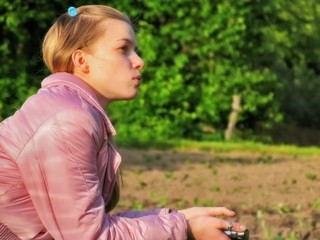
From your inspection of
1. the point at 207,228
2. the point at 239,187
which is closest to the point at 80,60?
the point at 207,228

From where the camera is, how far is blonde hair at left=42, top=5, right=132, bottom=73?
3.34 meters

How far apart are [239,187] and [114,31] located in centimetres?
1017

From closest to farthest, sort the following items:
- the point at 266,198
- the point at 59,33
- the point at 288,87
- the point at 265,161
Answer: the point at 59,33, the point at 266,198, the point at 265,161, the point at 288,87

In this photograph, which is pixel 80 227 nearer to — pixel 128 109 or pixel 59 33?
pixel 59 33

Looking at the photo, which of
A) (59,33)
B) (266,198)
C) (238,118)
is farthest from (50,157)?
(238,118)

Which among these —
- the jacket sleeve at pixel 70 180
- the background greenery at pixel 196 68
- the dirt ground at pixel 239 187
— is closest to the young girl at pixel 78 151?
the jacket sleeve at pixel 70 180

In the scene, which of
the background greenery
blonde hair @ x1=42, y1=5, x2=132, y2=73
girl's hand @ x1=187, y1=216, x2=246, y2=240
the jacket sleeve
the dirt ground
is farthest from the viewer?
the background greenery

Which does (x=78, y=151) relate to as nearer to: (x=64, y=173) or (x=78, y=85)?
(x=64, y=173)

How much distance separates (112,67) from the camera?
3.35 m

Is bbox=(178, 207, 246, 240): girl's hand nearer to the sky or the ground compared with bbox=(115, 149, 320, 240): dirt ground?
nearer to the sky

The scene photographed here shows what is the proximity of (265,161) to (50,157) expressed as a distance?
51.3 ft

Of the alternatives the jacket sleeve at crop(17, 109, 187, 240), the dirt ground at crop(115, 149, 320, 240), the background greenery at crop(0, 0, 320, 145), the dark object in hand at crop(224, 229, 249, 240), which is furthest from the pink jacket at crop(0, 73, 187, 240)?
the background greenery at crop(0, 0, 320, 145)

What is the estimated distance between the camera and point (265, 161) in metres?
18.5

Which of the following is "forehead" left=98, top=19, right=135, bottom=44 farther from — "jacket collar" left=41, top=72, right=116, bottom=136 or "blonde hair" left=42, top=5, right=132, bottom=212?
"jacket collar" left=41, top=72, right=116, bottom=136
